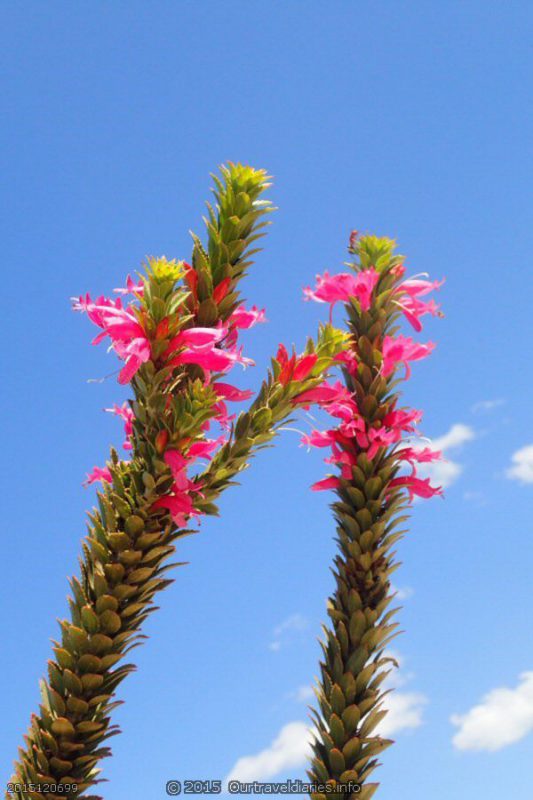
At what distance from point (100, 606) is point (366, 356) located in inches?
113

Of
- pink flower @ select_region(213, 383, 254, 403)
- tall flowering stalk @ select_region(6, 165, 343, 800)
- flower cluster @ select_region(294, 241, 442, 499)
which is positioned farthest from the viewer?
flower cluster @ select_region(294, 241, 442, 499)

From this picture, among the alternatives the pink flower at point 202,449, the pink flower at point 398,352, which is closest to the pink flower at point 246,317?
the pink flower at point 202,449

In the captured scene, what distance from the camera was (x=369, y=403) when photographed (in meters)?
5.84

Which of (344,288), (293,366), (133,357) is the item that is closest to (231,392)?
(293,366)

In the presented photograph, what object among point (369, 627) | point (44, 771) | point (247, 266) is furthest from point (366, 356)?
point (44, 771)

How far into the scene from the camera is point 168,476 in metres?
4.18

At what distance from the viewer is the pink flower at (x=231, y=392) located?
476 cm

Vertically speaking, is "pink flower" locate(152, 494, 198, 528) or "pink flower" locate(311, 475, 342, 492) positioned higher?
"pink flower" locate(311, 475, 342, 492)

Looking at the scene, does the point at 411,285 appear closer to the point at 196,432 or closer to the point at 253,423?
the point at 253,423

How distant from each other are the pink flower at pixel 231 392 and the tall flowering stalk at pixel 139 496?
22 centimetres

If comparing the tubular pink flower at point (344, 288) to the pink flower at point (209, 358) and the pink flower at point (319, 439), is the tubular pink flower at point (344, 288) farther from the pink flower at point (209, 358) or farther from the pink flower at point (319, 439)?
the pink flower at point (209, 358)

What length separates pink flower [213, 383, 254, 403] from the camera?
4.76 m

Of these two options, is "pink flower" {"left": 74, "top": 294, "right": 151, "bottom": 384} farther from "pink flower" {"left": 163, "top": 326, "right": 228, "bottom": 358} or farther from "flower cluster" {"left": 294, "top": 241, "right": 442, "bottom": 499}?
"flower cluster" {"left": 294, "top": 241, "right": 442, "bottom": 499}

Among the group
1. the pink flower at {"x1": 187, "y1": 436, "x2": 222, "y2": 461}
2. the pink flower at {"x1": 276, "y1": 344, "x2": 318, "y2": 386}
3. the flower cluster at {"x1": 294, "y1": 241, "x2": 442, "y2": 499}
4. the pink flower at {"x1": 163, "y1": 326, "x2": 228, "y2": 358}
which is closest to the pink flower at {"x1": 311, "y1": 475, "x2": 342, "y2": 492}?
the flower cluster at {"x1": 294, "y1": 241, "x2": 442, "y2": 499}
